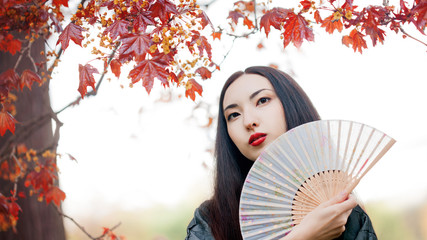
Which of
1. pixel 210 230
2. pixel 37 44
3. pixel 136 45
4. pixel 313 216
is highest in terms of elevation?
pixel 37 44

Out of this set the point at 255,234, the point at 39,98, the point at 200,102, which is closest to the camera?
the point at 255,234

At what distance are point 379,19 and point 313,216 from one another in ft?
3.33

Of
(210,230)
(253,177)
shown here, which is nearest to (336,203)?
(253,177)

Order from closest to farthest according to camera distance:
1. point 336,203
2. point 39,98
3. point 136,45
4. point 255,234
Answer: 1. point 336,203
2. point 255,234
3. point 136,45
4. point 39,98

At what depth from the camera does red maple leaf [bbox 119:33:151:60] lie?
6.01 feet

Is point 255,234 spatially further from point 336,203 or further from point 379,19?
point 379,19

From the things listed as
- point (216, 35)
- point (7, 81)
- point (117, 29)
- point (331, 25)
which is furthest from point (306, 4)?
point (7, 81)

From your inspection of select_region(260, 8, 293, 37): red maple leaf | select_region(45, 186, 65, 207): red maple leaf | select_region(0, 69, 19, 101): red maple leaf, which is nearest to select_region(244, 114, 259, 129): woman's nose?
select_region(260, 8, 293, 37): red maple leaf

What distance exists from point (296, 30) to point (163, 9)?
61 cm

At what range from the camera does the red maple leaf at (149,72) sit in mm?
1860

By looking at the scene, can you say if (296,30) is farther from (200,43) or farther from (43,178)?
(43,178)

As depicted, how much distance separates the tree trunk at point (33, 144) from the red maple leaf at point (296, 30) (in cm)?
190

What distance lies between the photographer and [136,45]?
72.4 inches

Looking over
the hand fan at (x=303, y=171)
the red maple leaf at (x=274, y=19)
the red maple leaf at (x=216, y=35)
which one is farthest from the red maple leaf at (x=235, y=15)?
the hand fan at (x=303, y=171)
